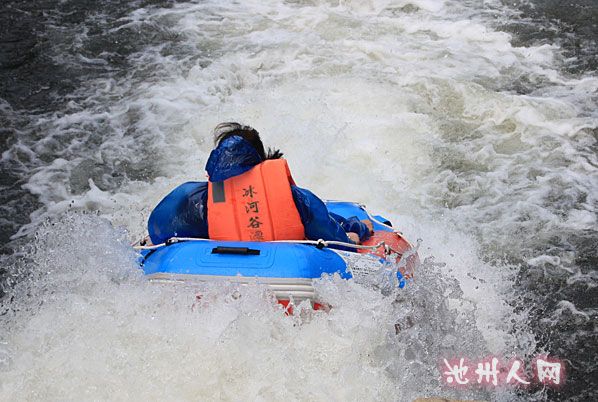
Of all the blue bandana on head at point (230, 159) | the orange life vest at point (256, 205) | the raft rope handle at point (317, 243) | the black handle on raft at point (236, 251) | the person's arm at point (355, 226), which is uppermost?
the blue bandana on head at point (230, 159)

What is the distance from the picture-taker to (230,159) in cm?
359

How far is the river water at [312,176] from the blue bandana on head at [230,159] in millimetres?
626

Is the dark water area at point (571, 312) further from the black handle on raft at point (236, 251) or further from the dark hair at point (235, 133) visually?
the dark hair at point (235, 133)

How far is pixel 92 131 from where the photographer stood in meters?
7.24

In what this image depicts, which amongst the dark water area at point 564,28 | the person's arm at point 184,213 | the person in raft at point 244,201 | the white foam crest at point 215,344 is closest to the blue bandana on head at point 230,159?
the person in raft at point 244,201

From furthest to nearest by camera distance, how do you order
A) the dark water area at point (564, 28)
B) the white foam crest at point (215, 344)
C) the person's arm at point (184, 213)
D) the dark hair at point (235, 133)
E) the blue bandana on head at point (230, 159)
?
the dark water area at point (564, 28), the person's arm at point (184, 213), the dark hair at point (235, 133), the blue bandana on head at point (230, 159), the white foam crest at point (215, 344)

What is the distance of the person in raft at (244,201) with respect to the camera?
3.62m

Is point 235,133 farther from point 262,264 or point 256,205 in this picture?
point 262,264

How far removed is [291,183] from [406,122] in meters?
3.48

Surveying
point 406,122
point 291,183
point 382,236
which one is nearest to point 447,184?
point 406,122

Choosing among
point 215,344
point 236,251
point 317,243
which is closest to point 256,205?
point 236,251

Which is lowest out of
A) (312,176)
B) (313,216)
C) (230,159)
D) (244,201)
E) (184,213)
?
(312,176)

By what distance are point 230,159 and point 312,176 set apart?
2.65 metres

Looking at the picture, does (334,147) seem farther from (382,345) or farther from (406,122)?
(382,345)
